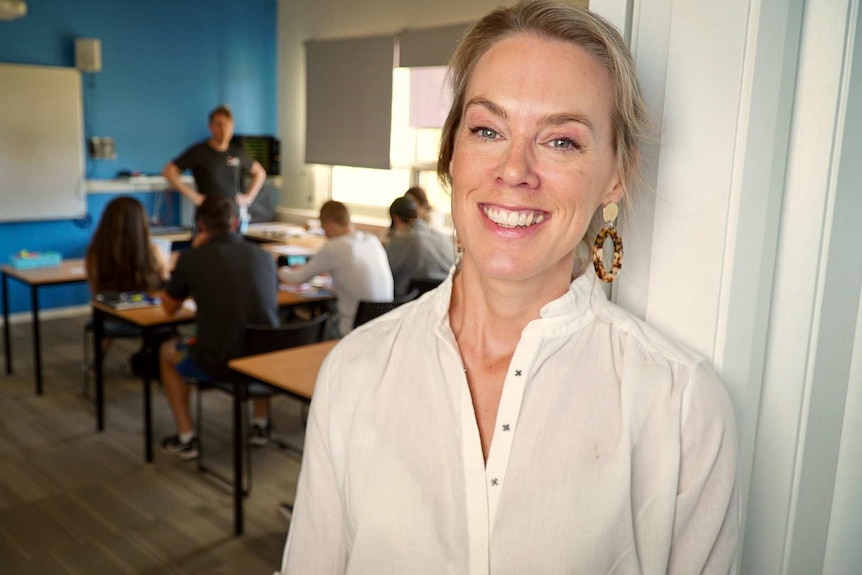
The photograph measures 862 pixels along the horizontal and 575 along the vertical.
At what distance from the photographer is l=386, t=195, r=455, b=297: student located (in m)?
5.03

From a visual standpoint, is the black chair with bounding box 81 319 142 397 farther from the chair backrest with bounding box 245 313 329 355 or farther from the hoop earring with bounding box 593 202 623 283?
the hoop earring with bounding box 593 202 623 283

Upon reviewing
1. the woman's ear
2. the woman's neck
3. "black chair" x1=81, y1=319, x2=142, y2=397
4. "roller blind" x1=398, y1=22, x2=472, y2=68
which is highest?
"roller blind" x1=398, y1=22, x2=472, y2=68

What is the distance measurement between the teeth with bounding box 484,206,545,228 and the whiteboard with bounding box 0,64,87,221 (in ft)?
23.0

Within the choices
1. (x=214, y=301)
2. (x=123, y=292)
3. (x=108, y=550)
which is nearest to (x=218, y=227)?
(x=214, y=301)

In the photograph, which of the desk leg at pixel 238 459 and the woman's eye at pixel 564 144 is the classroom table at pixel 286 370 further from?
the woman's eye at pixel 564 144

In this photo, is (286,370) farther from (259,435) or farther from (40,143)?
(40,143)

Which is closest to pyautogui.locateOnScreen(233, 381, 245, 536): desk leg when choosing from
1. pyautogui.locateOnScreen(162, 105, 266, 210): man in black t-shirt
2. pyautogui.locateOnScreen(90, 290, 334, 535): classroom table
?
pyautogui.locateOnScreen(90, 290, 334, 535): classroom table

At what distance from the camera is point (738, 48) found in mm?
1033

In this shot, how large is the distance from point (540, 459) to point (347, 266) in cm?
351

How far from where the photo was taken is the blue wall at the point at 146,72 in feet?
23.1

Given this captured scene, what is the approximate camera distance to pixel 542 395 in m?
1.12

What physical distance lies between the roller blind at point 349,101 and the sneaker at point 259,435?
3.84 m

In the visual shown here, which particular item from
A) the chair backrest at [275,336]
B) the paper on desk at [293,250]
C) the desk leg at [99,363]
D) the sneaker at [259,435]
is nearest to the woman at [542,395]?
the chair backrest at [275,336]

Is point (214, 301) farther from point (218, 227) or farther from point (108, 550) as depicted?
point (108, 550)
